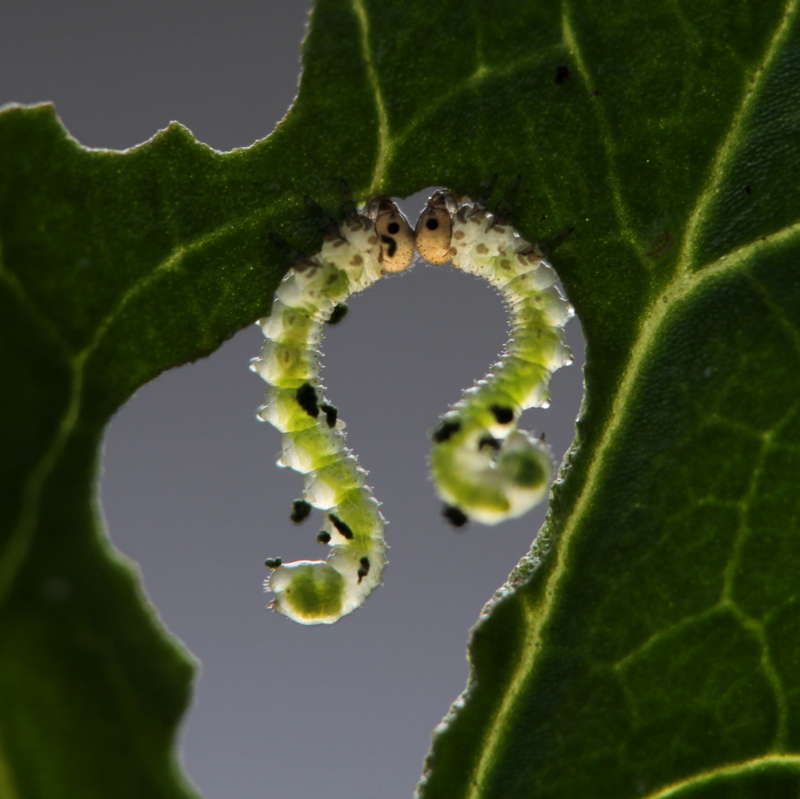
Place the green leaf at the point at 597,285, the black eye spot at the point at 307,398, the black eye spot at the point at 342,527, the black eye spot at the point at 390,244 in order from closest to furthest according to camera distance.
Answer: the green leaf at the point at 597,285
the black eye spot at the point at 390,244
the black eye spot at the point at 307,398
the black eye spot at the point at 342,527

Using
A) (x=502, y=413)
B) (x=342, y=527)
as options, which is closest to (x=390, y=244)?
(x=502, y=413)

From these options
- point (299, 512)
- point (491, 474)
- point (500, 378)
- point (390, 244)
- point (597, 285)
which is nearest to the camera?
point (597, 285)

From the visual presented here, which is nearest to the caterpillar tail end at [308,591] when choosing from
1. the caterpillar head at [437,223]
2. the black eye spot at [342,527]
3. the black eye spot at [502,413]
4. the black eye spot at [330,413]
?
the black eye spot at [342,527]

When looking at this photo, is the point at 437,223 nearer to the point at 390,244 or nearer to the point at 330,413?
the point at 390,244

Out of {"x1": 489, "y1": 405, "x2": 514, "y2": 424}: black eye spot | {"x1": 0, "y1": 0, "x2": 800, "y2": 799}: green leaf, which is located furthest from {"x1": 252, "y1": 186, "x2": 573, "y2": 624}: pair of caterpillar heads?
{"x1": 0, "y1": 0, "x2": 800, "y2": 799}: green leaf

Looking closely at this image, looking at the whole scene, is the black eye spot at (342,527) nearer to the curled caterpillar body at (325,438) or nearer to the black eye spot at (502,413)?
the curled caterpillar body at (325,438)

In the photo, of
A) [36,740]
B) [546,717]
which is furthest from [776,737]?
[36,740]

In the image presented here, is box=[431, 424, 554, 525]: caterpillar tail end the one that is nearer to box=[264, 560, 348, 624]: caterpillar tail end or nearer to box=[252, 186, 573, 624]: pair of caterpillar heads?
box=[252, 186, 573, 624]: pair of caterpillar heads
